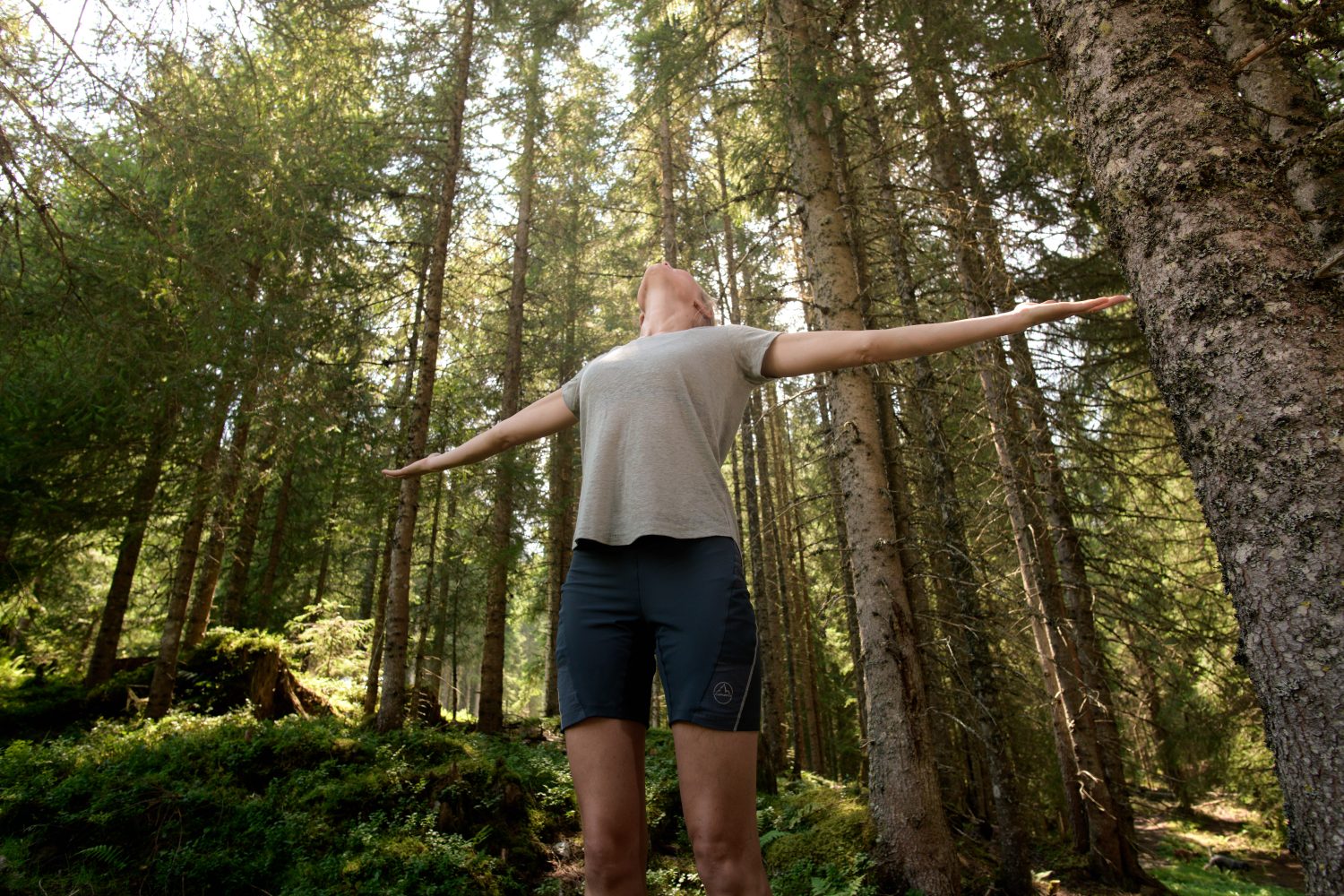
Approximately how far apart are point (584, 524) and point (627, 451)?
246 millimetres

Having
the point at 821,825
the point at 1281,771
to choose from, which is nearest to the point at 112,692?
the point at 821,825

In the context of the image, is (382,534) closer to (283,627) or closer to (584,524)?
(283,627)

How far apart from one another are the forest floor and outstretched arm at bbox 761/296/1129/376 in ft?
27.1

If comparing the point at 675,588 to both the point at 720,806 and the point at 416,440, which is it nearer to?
the point at 720,806

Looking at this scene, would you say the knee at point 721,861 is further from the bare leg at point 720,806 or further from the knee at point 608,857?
the knee at point 608,857

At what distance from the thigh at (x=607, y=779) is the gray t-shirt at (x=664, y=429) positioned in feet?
1.65

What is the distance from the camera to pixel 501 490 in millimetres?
13188

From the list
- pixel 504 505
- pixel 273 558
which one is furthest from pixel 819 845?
pixel 273 558

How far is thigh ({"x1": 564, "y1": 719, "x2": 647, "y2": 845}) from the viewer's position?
5.80 feet

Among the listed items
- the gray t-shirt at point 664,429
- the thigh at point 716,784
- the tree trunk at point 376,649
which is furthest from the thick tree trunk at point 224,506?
the thigh at point 716,784

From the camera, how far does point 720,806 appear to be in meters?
1.67

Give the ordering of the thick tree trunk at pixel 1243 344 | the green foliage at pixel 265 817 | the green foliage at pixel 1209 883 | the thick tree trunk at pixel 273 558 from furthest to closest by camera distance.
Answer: the thick tree trunk at pixel 273 558, the green foliage at pixel 1209 883, the green foliage at pixel 265 817, the thick tree trunk at pixel 1243 344

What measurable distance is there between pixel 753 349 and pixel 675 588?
794 millimetres

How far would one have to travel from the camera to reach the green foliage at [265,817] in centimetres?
445
